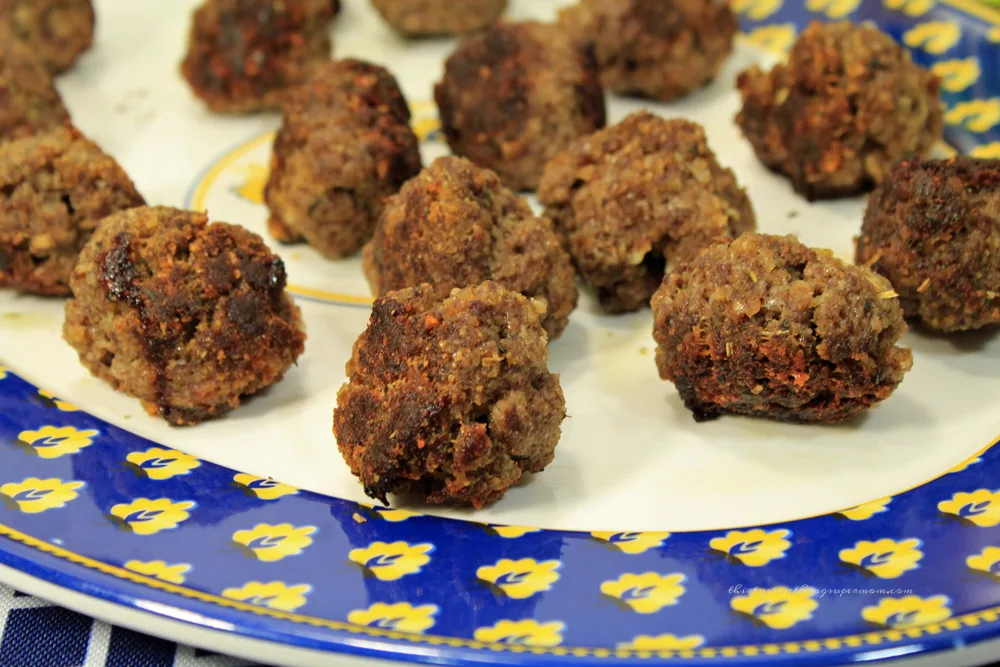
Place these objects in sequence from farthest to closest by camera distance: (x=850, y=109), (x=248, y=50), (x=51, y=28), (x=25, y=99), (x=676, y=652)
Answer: (x=51, y=28)
(x=248, y=50)
(x=25, y=99)
(x=850, y=109)
(x=676, y=652)

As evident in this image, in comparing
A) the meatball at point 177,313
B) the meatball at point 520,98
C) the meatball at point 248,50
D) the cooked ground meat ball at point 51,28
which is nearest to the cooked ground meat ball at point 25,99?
the cooked ground meat ball at point 51,28

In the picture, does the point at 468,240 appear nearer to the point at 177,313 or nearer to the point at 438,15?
the point at 177,313

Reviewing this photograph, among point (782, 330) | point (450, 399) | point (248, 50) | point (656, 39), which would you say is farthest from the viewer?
point (248, 50)

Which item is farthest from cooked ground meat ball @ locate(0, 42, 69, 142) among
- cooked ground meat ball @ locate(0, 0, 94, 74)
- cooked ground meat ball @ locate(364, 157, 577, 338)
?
cooked ground meat ball @ locate(364, 157, 577, 338)

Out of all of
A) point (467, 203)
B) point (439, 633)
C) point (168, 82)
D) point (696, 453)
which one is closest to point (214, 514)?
point (439, 633)

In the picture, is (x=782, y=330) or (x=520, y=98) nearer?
(x=782, y=330)

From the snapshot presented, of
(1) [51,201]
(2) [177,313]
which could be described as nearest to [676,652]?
(2) [177,313]

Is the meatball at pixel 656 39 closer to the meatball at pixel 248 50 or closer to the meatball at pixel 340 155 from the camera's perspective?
the meatball at pixel 340 155
